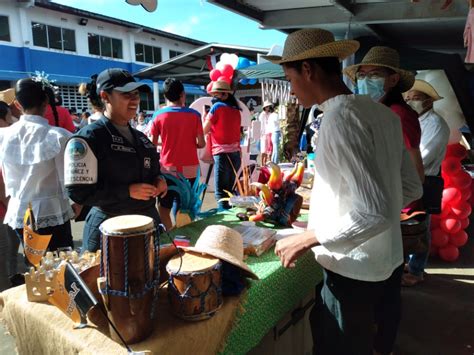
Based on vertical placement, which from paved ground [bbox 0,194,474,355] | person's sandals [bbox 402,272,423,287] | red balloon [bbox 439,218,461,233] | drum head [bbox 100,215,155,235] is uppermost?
drum head [bbox 100,215,155,235]

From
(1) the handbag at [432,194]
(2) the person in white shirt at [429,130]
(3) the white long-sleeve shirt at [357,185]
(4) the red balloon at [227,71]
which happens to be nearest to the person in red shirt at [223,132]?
(4) the red balloon at [227,71]

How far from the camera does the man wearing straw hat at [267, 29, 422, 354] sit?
1.14 m

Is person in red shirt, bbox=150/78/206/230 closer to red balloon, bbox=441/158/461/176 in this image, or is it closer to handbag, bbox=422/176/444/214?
handbag, bbox=422/176/444/214

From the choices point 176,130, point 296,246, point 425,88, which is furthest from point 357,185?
point 176,130

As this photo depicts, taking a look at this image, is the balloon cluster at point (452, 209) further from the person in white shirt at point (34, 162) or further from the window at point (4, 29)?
the window at point (4, 29)

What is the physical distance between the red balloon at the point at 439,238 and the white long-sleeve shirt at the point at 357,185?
107 inches

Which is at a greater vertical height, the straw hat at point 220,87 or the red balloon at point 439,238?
the straw hat at point 220,87

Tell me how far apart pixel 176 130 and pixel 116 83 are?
1940 millimetres

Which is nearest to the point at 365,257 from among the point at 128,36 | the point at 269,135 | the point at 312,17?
the point at 312,17

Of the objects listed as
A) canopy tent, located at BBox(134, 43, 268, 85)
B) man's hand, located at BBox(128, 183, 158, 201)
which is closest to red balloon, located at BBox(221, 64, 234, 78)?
man's hand, located at BBox(128, 183, 158, 201)

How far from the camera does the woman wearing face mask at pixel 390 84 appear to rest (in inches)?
87.9

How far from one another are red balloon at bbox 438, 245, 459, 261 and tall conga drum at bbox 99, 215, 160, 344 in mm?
3559

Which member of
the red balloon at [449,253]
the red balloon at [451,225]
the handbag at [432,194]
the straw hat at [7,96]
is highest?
the straw hat at [7,96]

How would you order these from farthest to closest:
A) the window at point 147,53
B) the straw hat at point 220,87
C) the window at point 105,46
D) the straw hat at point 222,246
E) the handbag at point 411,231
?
the window at point 147,53 → the window at point 105,46 → the straw hat at point 220,87 → the handbag at point 411,231 → the straw hat at point 222,246
